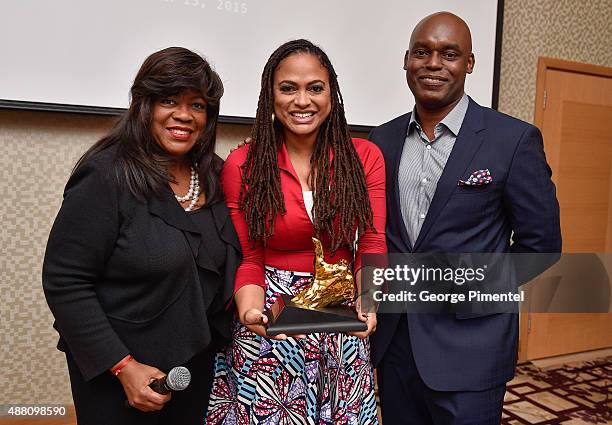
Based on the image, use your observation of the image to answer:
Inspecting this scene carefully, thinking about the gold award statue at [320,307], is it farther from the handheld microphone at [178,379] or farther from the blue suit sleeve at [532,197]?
the blue suit sleeve at [532,197]

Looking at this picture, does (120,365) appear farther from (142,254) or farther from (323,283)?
(323,283)

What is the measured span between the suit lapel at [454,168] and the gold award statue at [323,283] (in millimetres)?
232

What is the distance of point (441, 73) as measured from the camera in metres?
1.34

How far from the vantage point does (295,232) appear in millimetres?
1264

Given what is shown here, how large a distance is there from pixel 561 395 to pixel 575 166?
4.74ft

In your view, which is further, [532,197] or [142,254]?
[532,197]

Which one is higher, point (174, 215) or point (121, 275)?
point (174, 215)

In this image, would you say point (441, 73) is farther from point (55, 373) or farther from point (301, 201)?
point (55, 373)

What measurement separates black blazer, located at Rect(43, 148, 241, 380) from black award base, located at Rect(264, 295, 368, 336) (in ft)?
0.63

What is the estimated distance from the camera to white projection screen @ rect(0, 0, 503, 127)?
199 cm

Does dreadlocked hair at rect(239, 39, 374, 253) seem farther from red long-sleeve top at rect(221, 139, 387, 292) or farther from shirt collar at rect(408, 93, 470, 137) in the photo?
shirt collar at rect(408, 93, 470, 137)

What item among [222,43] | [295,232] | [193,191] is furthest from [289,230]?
[222,43]

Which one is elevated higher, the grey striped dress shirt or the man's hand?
the grey striped dress shirt

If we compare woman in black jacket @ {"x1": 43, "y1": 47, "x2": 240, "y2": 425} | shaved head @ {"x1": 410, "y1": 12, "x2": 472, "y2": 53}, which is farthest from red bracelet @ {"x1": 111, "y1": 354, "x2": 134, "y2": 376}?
shaved head @ {"x1": 410, "y1": 12, "x2": 472, "y2": 53}
